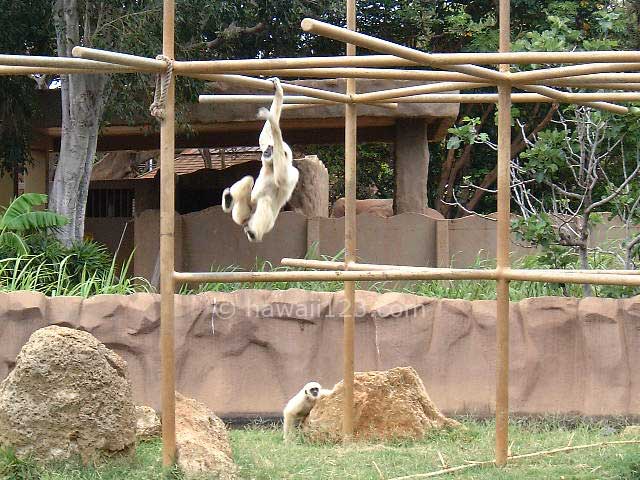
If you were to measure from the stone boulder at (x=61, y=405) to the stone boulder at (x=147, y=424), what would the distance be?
3.07ft

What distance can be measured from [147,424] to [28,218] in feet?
15.7

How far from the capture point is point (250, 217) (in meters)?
5.83

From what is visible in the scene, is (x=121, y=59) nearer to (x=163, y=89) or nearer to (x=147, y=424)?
(x=163, y=89)

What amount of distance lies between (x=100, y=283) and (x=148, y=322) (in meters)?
2.74

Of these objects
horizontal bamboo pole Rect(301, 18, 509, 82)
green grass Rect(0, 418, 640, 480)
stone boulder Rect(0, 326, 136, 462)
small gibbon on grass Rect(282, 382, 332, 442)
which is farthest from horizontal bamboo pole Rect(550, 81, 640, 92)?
stone boulder Rect(0, 326, 136, 462)

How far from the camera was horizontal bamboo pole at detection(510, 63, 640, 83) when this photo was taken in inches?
199

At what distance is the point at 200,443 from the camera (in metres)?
5.92

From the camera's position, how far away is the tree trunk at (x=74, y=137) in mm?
11438

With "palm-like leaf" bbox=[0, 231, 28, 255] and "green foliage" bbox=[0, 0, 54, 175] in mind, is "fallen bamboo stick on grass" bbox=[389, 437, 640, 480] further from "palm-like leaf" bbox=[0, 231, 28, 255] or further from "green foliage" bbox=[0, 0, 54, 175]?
"green foliage" bbox=[0, 0, 54, 175]

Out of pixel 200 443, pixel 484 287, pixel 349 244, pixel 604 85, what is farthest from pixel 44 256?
Result: pixel 604 85

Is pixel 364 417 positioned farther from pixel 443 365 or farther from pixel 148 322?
pixel 148 322

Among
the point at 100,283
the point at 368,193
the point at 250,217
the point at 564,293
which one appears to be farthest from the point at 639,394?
the point at 368,193

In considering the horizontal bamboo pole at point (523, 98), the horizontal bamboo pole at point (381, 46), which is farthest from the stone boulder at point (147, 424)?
the horizontal bamboo pole at point (381, 46)

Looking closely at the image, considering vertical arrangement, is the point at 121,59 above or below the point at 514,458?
above
